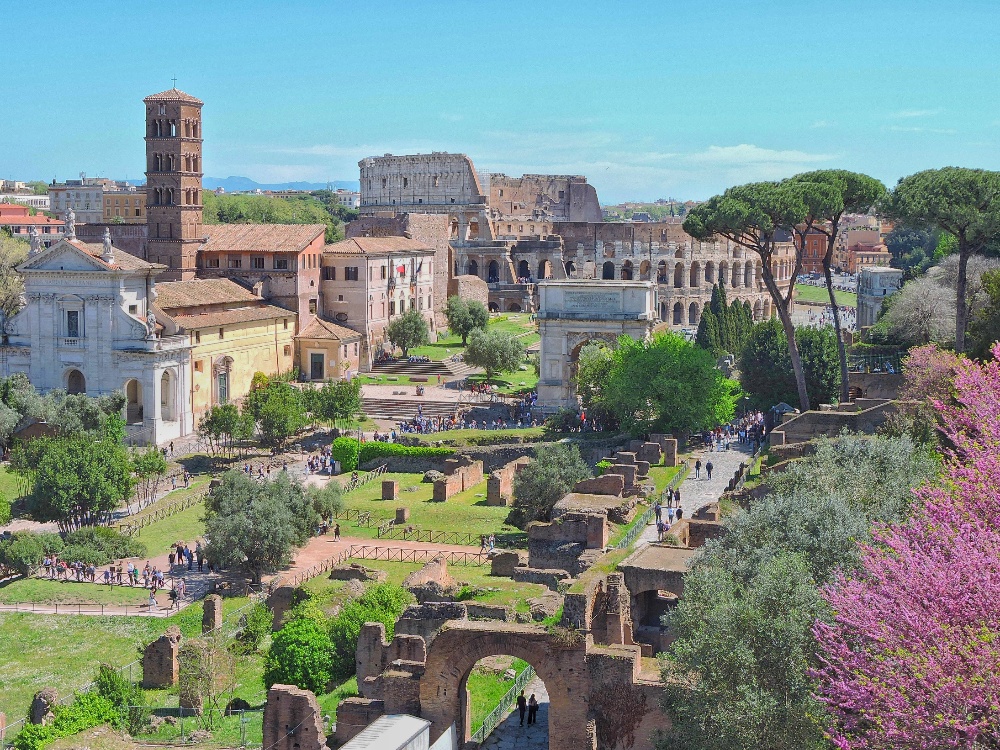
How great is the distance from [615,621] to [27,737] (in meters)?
10.0

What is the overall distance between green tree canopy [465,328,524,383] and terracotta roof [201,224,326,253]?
10025 mm

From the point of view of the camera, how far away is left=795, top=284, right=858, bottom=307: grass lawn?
106869mm

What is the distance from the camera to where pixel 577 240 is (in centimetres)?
9925

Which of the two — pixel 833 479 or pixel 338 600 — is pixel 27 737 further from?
pixel 833 479

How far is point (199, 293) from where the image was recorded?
5578cm

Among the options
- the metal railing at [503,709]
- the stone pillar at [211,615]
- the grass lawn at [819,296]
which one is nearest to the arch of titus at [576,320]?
the stone pillar at [211,615]

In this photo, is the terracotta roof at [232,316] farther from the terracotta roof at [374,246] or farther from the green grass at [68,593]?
the green grass at [68,593]

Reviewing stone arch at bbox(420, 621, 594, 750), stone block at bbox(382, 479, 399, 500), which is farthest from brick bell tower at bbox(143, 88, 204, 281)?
stone arch at bbox(420, 621, 594, 750)

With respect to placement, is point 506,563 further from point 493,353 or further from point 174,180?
point 174,180

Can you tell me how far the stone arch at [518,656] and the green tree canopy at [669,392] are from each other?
25097 millimetres

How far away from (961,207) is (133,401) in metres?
32.9

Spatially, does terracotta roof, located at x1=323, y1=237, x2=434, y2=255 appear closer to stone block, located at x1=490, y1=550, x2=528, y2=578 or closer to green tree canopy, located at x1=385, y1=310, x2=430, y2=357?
green tree canopy, located at x1=385, y1=310, x2=430, y2=357

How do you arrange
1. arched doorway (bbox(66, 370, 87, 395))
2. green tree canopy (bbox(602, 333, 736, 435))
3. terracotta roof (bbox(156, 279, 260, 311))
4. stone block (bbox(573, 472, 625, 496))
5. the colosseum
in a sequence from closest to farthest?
stone block (bbox(573, 472, 625, 496))
green tree canopy (bbox(602, 333, 736, 435))
arched doorway (bbox(66, 370, 87, 395))
terracotta roof (bbox(156, 279, 260, 311))
the colosseum

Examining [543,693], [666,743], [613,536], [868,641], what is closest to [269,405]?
[613,536]
